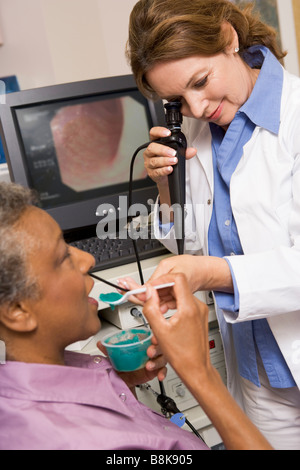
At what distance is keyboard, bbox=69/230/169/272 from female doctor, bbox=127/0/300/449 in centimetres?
15

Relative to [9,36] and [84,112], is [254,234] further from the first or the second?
[9,36]

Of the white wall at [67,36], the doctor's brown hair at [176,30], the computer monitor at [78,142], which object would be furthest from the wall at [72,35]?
the doctor's brown hair at [176,30]

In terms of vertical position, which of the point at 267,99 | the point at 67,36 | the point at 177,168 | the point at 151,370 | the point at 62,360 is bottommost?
the point at 151,370

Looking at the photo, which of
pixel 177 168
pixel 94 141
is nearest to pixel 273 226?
pixel 177 168

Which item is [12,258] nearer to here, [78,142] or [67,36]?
[78,142]

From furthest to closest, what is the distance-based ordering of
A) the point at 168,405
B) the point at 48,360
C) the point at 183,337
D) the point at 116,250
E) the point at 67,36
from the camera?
the point at 67,36 → the point at 116,250 → the point at 168,405 → the point at 48,360 → the point at 183,337

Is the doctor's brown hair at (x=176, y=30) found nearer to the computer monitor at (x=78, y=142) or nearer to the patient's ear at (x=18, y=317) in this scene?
the computer monitor at (x=78, y=142)

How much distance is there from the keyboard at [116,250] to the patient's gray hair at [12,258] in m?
0.56

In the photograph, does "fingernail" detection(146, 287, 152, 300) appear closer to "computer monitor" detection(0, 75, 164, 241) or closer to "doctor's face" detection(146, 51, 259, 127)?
"doctor's face" detection(146, 51, 259, 127)

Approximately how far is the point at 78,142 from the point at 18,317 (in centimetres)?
Result: 91

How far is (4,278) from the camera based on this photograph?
2.60ft

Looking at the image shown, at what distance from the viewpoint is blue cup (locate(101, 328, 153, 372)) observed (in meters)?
0.99

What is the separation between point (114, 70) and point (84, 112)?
2.17 feet

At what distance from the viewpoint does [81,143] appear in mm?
1623
